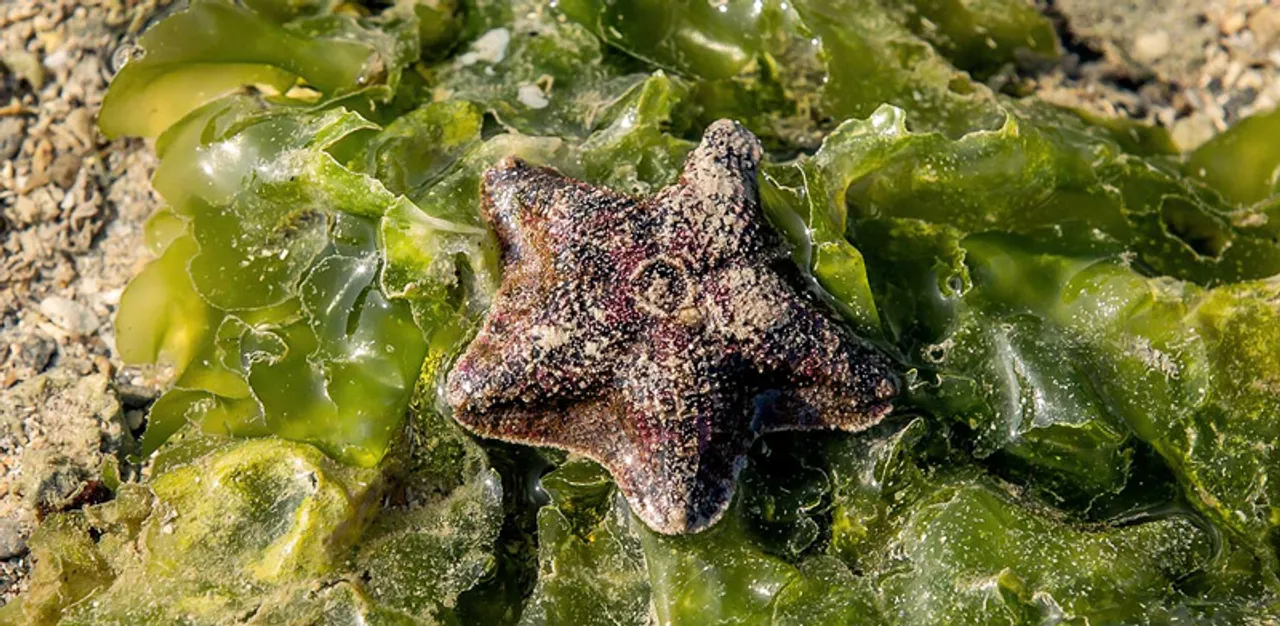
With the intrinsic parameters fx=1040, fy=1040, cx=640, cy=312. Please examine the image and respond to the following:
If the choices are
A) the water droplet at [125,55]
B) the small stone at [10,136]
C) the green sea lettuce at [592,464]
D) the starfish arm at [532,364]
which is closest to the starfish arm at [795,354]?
the green sea lettuce at [592,464]

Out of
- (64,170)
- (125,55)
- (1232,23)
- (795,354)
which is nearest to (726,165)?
(795,354)

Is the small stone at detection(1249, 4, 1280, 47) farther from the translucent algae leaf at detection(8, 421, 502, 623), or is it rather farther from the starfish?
the translucent algae leaf at detection(8, 421, 502, 623)

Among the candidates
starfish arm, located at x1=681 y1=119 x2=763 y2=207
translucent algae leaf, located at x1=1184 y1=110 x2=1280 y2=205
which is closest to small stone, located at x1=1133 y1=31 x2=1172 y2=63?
translucent algae leaf, located at x1=1184 y1=110 x2=1280 y2=205

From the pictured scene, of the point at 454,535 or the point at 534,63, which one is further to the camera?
the point at 534,63

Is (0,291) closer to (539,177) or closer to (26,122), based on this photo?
(26,122)

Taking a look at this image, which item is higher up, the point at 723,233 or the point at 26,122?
the point at 723,233

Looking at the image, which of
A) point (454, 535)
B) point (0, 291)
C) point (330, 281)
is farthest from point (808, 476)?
point (0, 291)

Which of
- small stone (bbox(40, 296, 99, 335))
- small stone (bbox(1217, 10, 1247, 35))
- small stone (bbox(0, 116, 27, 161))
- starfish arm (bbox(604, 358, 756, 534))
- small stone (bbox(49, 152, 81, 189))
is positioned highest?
small stone (bbox(1217, 10, 1247, 35))

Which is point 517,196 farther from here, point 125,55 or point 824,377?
point 125,55
